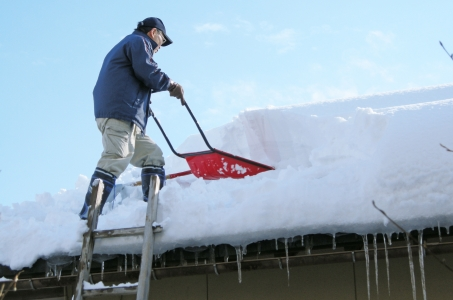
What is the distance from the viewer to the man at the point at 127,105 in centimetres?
450

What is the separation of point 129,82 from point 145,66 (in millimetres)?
175

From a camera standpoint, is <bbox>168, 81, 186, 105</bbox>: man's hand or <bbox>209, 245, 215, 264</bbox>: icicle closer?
<bbox>209, 245, 215, 264</bbox>: icicle

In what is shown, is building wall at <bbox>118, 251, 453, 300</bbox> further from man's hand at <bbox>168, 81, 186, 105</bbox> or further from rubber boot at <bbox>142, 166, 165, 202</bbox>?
man's hand at <bbox>168, 81, 186, 105</bbox>

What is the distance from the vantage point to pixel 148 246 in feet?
12.7

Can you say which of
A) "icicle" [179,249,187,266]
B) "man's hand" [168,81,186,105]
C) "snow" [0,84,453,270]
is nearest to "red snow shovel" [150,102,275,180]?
"snow" [0,84,453,270]

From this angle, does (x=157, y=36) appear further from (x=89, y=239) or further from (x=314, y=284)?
(x=314, y=284)

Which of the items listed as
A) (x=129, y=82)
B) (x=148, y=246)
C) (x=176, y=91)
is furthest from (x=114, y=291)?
(x=176, y=91)

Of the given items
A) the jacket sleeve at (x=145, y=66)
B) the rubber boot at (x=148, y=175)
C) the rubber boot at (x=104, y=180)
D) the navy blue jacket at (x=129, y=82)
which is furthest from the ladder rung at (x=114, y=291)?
the jacket sleeve at (x=145, y=66)

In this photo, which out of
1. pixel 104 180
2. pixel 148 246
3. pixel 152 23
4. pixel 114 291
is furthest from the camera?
pixel 152 23

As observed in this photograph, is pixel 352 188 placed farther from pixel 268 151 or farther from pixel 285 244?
pixel 268 151

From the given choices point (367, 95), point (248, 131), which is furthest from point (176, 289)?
point (367, 95)

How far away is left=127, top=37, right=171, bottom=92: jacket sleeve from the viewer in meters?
4.59

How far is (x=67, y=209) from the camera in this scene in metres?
5.21

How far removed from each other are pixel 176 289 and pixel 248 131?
215 cm
